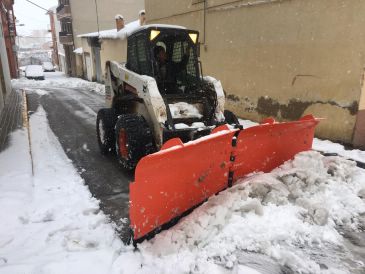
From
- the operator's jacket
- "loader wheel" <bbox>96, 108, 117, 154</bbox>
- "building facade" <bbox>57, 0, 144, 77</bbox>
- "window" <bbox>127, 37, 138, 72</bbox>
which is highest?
"building facade" <bbox>57, 0, 144, 77</bbox>

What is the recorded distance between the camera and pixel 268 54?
8.20 meters

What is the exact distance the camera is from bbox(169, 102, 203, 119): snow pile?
15.8ft

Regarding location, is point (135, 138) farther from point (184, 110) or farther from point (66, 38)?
point (66, 38)

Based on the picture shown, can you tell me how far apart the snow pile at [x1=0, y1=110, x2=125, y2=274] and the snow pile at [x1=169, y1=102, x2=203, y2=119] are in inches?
69.1

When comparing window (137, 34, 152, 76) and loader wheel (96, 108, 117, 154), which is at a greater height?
window (137, 34, 152, 76)

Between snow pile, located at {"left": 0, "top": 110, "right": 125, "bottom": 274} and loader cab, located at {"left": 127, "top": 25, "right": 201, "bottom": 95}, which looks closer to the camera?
snow pile, located at {"left": 0, "top": 110, "right": 125, "bottom": 274}

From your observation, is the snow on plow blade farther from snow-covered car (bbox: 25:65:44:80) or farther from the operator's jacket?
snow-covered car (bbox: 25:65:44:80)

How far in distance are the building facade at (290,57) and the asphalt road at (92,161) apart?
4524mm

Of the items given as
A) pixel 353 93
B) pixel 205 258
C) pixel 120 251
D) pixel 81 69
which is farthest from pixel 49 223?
pixel 81 69

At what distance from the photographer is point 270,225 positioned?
3.38m

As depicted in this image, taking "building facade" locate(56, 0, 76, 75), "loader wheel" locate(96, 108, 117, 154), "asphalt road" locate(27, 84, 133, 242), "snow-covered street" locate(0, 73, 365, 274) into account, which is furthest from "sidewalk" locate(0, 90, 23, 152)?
"building facade" locate(56, 0, 76, 75)

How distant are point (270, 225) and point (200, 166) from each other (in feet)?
3.31

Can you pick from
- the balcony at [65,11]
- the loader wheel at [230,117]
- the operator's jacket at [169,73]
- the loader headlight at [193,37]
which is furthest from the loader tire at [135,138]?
the balcony at [65,11]

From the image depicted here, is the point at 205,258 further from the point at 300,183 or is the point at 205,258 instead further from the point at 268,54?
the point at 268,54
